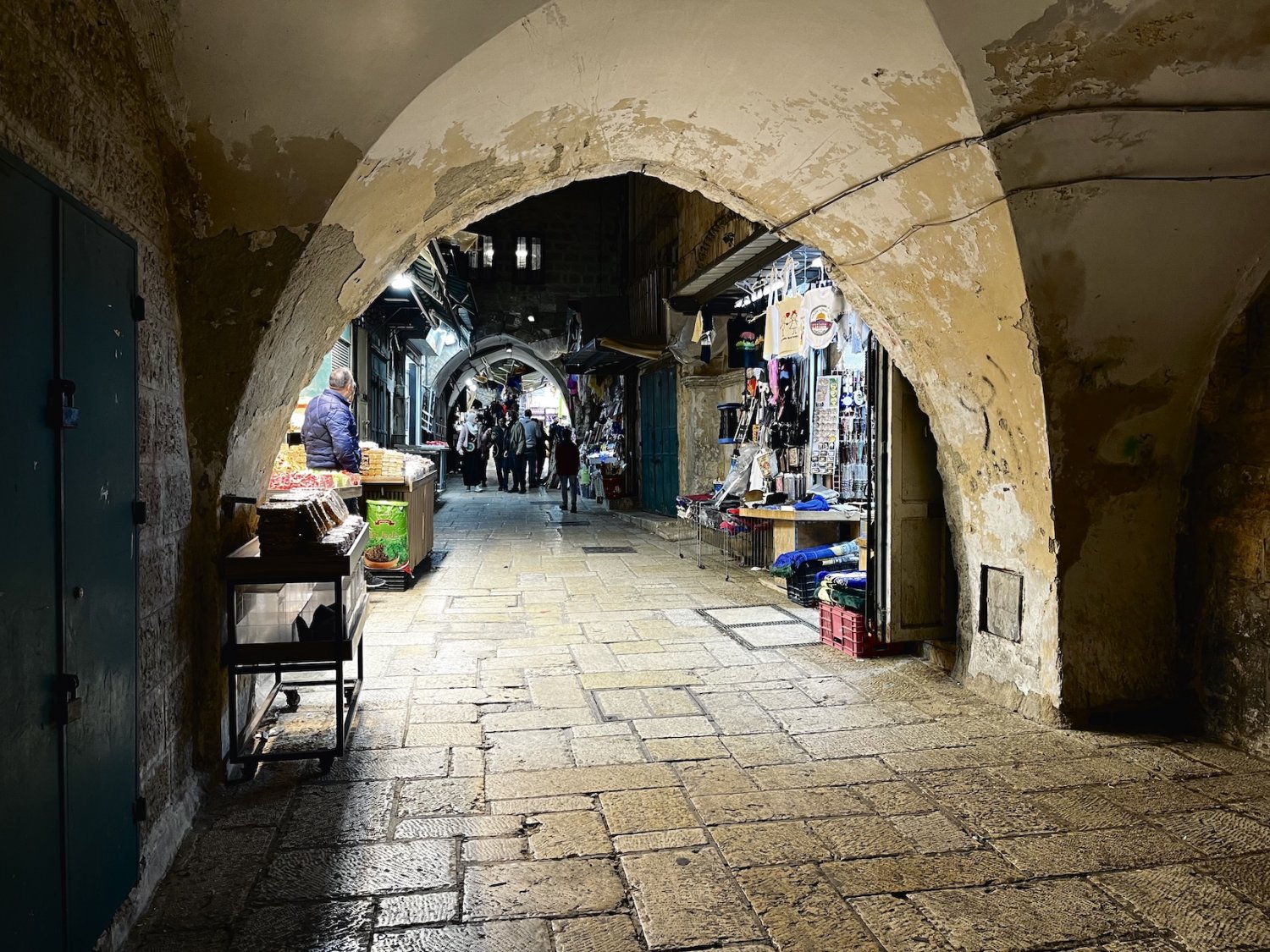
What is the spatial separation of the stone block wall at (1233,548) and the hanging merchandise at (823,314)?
2.89m

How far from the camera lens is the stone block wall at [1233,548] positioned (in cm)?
340

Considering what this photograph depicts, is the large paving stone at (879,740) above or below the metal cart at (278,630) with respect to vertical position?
below

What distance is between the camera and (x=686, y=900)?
227 centimetres

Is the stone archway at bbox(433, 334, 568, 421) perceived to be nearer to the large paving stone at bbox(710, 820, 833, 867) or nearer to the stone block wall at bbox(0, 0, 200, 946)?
the stone block wall at bbox(0, 0, 200, 946)

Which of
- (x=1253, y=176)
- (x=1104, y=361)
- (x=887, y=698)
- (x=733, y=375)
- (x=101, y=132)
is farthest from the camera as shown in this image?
(x=733, y=375)

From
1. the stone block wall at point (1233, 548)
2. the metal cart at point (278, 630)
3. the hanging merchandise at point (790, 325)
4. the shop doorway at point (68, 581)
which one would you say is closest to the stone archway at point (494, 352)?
the hanging merchandise at point (790, 325)

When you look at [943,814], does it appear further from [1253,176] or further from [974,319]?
[1253,176]

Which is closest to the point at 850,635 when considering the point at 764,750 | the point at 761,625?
the point at 761,625

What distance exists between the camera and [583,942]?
208cm

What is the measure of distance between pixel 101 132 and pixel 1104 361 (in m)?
3.73

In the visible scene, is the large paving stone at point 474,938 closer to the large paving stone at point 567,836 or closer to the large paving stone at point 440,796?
the large paving stone at point 567,836

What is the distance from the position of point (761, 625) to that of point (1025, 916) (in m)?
3.49

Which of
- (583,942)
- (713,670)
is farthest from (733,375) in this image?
(583,942)

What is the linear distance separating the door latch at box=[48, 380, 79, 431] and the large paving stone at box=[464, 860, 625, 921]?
1.57 meters
